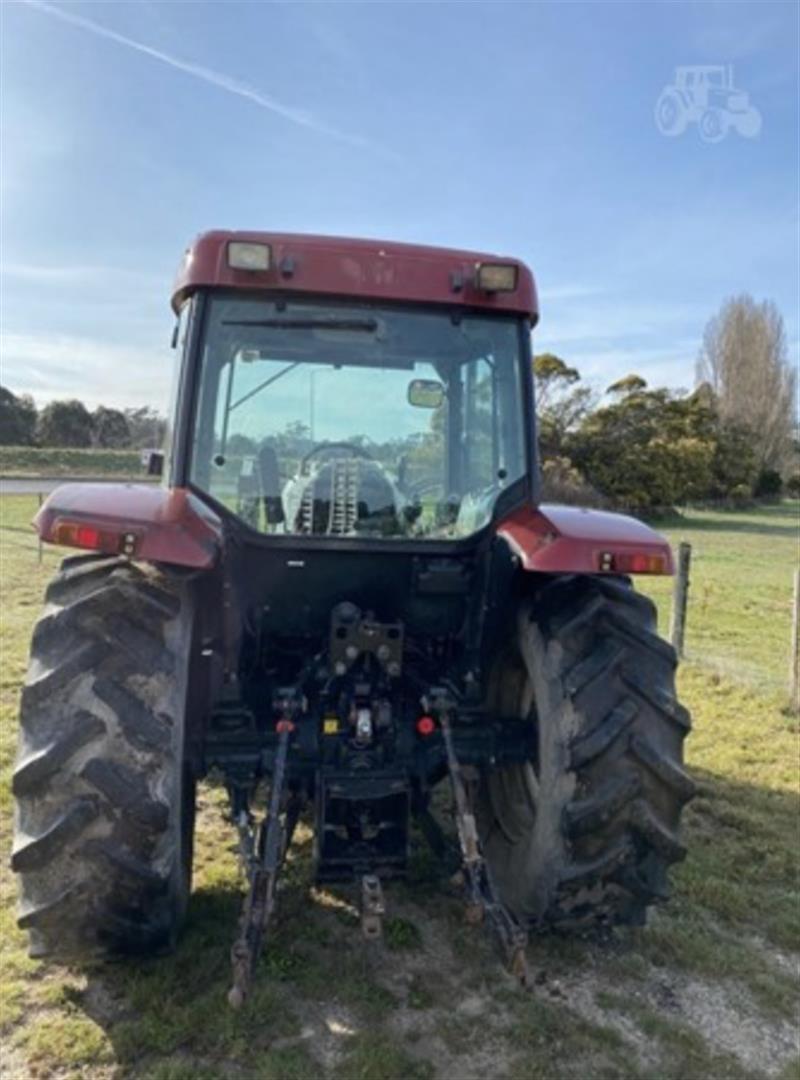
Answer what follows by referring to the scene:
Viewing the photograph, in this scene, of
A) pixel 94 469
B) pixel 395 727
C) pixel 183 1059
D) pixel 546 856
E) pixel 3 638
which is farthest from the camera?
pixel 94 469

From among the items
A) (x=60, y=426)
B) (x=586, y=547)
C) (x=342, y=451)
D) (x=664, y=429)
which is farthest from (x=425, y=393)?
(x=60, y=426)

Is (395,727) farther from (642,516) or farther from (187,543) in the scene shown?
(642,516)

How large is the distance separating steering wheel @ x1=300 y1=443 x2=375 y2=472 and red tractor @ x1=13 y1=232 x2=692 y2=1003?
0.03m

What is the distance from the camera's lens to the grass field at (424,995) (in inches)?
99.6

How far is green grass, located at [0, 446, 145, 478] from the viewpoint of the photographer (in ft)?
101

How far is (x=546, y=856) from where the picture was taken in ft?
9.48

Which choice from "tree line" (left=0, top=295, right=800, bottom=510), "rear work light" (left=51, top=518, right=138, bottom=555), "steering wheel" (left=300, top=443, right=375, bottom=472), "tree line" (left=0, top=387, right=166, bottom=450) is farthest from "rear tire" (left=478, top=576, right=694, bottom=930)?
"tree line" (left=0, top=387, right=166, bottom=450)

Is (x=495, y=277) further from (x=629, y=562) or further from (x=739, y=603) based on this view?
(x=739, y=603)

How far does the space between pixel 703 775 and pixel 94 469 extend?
29.0 metres

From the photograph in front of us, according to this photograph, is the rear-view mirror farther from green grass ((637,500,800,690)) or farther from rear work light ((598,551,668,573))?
green grass ((637,500,800,690))

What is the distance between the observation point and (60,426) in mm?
40219

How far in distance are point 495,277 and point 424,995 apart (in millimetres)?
2400

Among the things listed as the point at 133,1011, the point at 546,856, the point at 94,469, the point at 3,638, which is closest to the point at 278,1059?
the point at 133,1011

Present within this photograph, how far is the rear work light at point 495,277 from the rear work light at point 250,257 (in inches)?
28.5
